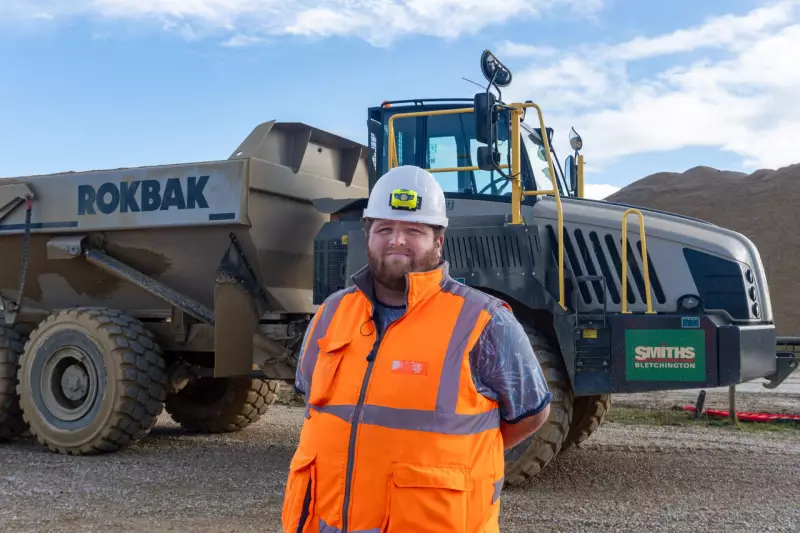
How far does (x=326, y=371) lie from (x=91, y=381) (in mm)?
6140

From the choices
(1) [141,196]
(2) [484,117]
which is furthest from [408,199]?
(1) [141,196]

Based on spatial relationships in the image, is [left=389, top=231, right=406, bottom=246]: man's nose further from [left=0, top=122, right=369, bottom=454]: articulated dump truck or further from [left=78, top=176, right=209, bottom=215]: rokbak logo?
[left=78, top=176, right=209, bottom=215]: rokbak logo

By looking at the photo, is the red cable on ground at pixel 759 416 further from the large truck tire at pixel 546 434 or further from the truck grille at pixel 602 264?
the large truck tire at pixel 546 434

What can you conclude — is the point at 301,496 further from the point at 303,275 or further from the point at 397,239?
the point at 303,275

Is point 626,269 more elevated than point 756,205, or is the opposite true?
point 756,205

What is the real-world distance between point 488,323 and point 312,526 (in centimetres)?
72

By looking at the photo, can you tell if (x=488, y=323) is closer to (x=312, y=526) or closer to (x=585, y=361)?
(x=312, y=526)

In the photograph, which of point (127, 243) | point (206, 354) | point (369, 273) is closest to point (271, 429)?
point (206, 354)

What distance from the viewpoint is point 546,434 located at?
19.5 feet

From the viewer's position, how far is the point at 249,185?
25.0ft

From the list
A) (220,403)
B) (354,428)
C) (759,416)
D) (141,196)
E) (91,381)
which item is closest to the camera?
(354,428)

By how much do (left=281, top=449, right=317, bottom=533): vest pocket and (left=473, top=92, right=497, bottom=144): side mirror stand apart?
3957mm


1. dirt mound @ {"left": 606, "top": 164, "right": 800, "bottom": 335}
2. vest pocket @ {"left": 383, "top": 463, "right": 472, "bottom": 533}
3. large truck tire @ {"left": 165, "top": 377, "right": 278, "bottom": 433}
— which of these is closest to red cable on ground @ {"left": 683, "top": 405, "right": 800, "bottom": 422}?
large truck tire @ {"left": 165, "top": 377, "right": 278, "bottom": 433}

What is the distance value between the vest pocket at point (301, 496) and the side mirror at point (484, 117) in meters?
3.96
